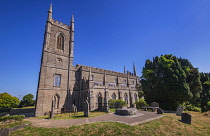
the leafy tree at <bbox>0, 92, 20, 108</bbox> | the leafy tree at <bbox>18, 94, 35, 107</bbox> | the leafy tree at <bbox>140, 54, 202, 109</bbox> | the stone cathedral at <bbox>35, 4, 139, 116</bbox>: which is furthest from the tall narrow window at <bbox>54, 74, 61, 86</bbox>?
the leafy tree at <bbox>18, 94, 35, 107</bbox>

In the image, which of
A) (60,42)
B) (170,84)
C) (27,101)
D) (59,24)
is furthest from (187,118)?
(27,101)

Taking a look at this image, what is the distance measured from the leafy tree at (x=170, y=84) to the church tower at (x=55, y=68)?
19.0m

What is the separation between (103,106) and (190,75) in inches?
907

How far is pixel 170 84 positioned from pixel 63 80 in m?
23.7

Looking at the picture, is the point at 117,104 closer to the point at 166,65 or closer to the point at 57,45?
the point at 166,65

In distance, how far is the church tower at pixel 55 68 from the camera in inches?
755

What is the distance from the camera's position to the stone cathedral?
19391mm

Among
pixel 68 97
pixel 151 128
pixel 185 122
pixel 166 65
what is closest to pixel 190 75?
pixel 166 65

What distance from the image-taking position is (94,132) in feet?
22.6

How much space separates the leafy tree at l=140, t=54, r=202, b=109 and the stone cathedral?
7.81 metres

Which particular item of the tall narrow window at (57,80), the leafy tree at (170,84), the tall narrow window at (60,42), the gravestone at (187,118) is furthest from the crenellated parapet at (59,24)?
the gravestone at (187,118)

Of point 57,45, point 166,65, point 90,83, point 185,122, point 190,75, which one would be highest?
point 57,45

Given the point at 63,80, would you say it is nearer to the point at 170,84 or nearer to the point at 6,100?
the point at 6,100

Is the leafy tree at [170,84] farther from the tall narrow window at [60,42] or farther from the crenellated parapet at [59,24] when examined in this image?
the crenellated parapet at [59,24]
